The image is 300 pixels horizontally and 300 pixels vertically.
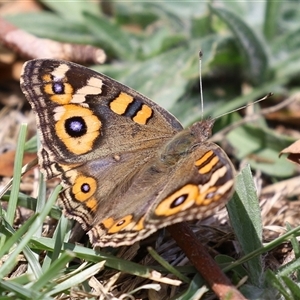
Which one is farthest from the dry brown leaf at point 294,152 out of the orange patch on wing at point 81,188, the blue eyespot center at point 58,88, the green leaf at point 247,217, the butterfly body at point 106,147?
the blue eyespot center at point 58,88

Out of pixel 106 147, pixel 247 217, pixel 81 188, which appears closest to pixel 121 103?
pixel 106 147

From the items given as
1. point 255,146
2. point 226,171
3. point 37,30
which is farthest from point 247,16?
point 226,171

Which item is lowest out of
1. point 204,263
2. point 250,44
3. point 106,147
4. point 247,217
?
point 204,263

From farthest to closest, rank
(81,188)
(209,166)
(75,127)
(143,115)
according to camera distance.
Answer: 1. (143,115)
2. (75,127)
3. (81,188)
4. (209,166)

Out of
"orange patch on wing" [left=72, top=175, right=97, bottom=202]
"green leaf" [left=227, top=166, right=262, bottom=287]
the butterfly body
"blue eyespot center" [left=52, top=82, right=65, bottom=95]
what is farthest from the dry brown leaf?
"blue eyespot center" [left=52, top=82, right=65, bottom=95]

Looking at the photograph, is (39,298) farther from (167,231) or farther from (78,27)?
(78,27)

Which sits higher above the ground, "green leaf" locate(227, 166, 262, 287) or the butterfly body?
the butterfly body

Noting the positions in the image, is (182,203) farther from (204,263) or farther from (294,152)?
(294,152)

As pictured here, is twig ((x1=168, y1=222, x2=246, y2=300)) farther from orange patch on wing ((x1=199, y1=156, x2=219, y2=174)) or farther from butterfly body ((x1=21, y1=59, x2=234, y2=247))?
orange patch on wing ((x1=199, y1=156, x2=219, y2=174))
